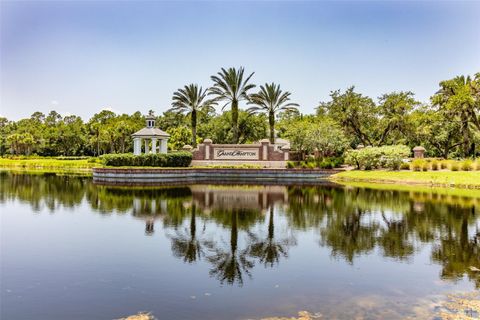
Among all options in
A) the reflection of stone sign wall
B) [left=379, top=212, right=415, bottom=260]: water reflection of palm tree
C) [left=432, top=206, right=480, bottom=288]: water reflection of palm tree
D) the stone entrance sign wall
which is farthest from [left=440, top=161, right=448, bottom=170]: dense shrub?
[left=379, top=212, right=415, bottom=260]: water reflection of palm tree

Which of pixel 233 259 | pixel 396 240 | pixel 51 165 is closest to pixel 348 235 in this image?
pixel 396 240

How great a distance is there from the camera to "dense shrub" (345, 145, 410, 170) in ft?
146

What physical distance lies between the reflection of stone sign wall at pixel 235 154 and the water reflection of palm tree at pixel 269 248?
118 ft

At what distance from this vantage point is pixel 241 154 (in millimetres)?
52500

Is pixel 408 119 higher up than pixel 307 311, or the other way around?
pixel 408 119

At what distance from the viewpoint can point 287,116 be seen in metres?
102

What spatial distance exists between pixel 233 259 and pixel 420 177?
3100 cm

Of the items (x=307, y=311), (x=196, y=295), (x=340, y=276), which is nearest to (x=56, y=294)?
(x=196, y=295)

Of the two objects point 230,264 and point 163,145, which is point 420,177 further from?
point 230,264

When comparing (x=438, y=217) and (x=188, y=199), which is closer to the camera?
(x=438, y=217)

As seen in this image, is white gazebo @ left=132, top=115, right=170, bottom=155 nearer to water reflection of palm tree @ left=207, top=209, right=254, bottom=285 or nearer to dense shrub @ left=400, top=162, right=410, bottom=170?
dense shrub @ left=400, top=162, right=410, bottom=170

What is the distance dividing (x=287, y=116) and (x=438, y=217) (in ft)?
274

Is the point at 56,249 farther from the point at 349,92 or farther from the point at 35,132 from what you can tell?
the point at 35,132

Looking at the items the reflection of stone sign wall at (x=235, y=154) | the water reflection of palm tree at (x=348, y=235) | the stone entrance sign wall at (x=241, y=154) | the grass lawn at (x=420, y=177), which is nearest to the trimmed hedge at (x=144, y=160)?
the stone entrance sign wall at (x=241, y=154)
